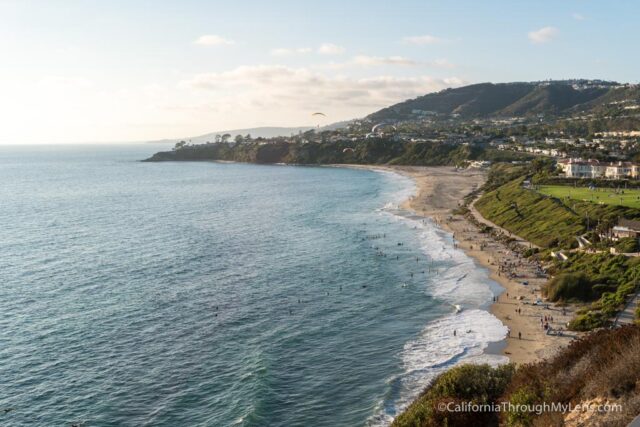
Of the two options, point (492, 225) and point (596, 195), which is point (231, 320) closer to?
point (492, 225)

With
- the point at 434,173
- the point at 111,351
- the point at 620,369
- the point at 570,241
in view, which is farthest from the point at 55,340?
the point at 434,173

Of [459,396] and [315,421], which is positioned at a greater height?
[459,396]

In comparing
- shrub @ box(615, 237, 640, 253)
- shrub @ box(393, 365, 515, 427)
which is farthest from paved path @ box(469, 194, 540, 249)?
shrub @ box(393, 365, 515, 427)

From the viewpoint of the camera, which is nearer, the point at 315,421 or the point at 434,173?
the point at 315,421

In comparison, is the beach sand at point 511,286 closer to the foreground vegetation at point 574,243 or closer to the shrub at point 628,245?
the foreground vegetation at point 574,243

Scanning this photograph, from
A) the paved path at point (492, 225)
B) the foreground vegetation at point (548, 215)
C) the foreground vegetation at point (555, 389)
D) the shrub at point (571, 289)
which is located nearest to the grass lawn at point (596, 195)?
the foreground vegetation at point (548, 215)

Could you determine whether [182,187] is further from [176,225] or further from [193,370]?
[193,370]

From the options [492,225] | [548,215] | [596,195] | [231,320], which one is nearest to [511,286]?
[548,215]
